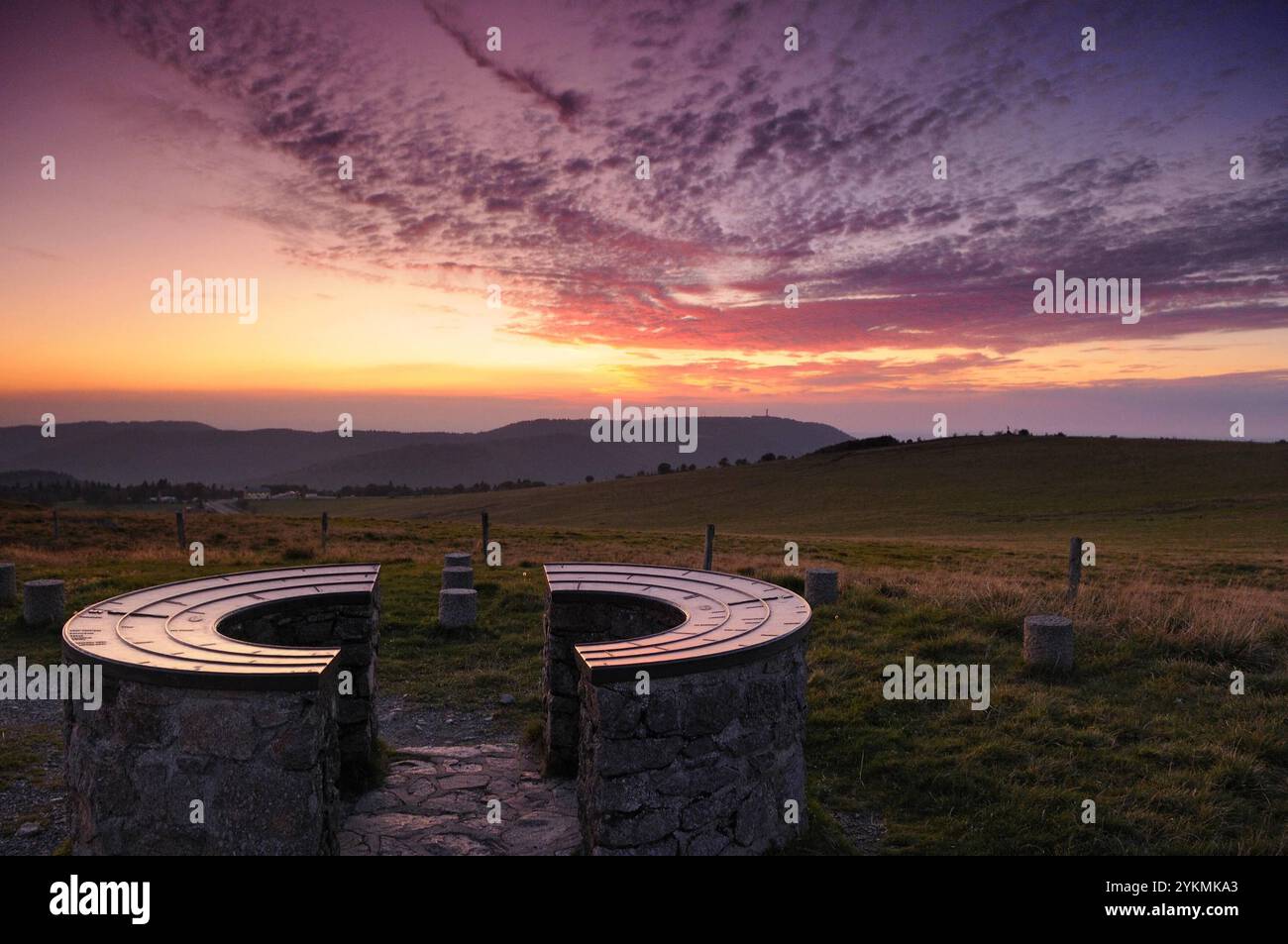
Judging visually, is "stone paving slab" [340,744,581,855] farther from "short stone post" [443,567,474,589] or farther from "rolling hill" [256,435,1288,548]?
"rolling hill" [256,435,1288,548]

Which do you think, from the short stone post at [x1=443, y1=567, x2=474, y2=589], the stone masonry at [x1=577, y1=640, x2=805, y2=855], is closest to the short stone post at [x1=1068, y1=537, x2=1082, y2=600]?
the short stone post at [x1=443, y1=567, x2=474, y2=589]

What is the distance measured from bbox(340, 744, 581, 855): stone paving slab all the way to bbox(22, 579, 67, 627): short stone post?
25.1 feet

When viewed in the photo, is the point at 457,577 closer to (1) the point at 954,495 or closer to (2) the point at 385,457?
(1) the point at 954,495

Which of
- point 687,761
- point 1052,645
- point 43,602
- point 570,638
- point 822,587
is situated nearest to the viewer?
point 687,761

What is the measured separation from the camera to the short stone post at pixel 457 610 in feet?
39.9

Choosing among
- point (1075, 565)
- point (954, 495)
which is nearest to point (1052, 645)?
point (1075, 565)

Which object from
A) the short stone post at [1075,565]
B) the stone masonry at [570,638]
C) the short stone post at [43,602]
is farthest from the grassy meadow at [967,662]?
the stone masonry at [570,638]

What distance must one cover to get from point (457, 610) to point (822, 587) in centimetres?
554

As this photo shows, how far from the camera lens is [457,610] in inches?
480

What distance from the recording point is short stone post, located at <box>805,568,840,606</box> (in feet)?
43.1

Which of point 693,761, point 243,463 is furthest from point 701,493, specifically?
point 243,463

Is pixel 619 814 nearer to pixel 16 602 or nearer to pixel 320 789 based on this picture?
pixel 320 789

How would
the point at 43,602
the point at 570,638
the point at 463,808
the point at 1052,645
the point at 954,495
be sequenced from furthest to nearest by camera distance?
the point at 954,495
the point at 43,602
the point at 1052,645
the point at 570,638
the point at 463,808
